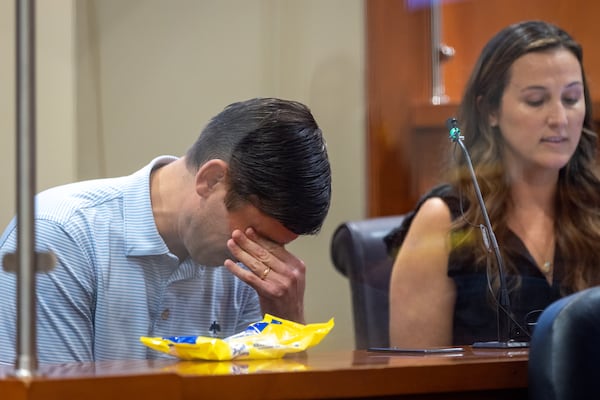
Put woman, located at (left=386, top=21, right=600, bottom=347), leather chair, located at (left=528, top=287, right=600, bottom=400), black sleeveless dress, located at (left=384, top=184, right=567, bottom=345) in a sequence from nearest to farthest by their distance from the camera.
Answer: leather chair, located at (left=528, top=287, right=600, bottom=400), black sleeveless dress, located at (left=384, top=184, right=567, bottom=345), woman, located at (left=386, top=21, right=600, bottom=347)

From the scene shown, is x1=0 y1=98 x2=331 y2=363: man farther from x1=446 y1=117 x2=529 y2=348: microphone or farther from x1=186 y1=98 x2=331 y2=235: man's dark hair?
x1=446 y1=117 x2=529 y2=348: microphone

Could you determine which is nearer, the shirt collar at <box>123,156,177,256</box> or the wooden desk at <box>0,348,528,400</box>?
the wooden desk at <box>0,348,528,400</box>

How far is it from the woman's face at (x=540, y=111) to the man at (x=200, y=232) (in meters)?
0.46

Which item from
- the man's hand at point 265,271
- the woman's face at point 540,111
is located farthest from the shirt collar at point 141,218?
the woman's face at point 540,111

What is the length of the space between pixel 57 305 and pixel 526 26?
1.10 meters

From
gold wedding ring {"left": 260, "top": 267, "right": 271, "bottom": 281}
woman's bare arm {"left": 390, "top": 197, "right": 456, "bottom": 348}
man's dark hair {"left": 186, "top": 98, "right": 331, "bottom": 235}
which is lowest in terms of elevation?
woman's bare arm {"left": 390, "top": 197, "right": 456, "bottom": 348}

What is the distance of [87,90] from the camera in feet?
5.65

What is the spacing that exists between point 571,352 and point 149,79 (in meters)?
0.91

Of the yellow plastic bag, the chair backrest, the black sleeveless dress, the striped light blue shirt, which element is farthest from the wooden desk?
the chair backrest

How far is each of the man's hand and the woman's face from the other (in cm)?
56

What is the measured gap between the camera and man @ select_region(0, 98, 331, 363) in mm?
1574

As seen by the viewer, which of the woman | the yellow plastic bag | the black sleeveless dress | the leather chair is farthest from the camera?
the woman

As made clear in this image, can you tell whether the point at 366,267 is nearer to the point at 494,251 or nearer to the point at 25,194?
the point at 494,251

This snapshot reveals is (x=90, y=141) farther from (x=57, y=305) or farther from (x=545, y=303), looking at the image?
(x=545, y=303)
